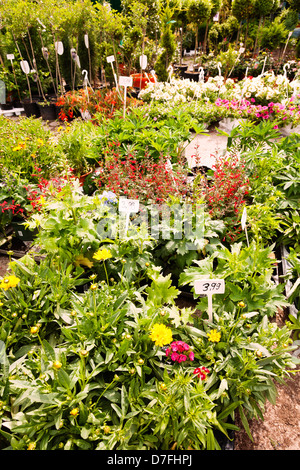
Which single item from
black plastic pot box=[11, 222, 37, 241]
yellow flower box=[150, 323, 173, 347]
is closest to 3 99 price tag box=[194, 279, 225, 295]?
yellow flower box=[150, 323, 173, 347]

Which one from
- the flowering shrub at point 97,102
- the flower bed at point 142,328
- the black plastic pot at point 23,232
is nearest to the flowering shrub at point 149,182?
the flower bed at point 142,328

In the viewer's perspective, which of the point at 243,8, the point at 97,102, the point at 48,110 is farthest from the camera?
the point at 243,8

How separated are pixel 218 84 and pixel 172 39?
123 centimetres

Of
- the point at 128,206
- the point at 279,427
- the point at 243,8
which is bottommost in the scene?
the point at 279,427

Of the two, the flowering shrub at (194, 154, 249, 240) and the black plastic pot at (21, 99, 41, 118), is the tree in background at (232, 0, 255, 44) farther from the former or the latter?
the flowering shrub at (194, 154, 249, 240)

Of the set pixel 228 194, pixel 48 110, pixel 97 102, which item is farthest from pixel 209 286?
pixel 48 110

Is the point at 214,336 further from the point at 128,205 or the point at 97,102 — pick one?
the point at 97,102

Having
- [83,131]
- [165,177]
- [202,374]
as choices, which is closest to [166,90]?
[83,131]

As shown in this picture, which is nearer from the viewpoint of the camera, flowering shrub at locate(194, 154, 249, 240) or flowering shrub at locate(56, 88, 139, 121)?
flowering shrub at locate(194, 154, 249, 240)

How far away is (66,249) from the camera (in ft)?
5.97

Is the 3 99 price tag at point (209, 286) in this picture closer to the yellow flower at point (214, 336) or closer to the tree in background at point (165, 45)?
the yellow flower at point (214, 336)

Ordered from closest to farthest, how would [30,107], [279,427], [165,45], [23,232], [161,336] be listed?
[161,336] < [279,427] < [23,232] < [165,45] < [30,107]

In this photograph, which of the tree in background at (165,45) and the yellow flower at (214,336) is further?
the tree in background at (165,45)

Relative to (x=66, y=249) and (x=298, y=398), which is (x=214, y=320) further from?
(x=66, y=249)
